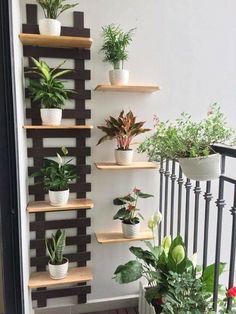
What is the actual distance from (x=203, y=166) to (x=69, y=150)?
101 cm

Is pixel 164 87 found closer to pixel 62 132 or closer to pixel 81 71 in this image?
pixel 81 71

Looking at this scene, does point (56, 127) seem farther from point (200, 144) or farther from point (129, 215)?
point (200, 144)

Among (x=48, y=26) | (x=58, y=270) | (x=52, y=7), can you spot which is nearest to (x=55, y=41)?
(x=48, y=26)

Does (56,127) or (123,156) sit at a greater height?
(56,127)

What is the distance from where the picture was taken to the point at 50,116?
1706 mm

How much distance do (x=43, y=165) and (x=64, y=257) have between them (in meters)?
0.68

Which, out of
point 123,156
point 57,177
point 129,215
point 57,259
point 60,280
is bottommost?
point 60,280

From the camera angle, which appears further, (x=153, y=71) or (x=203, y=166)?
(x=153, y=71)

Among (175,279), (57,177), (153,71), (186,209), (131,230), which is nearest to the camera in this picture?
(175,279)

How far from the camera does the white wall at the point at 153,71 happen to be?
1898 millimetres

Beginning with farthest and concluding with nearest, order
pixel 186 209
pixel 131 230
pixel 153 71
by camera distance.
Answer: pixel 153 71 → pixel 131 230 → pixel 186 209

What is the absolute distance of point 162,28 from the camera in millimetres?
1952

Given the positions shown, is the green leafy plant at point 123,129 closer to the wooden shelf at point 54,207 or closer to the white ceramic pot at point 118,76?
the white ceramic pot at point 118,76

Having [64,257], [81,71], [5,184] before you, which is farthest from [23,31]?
[64,257]
